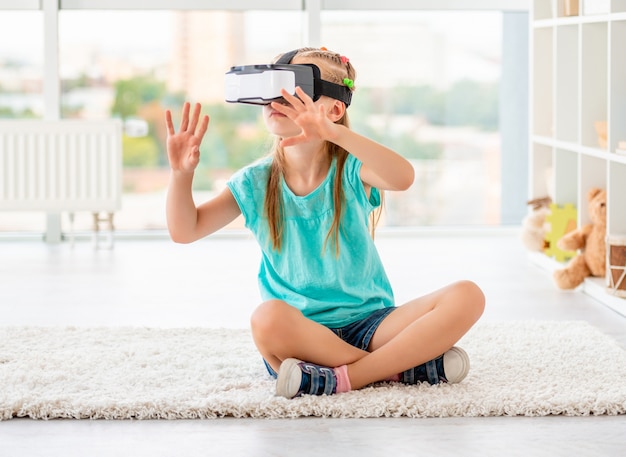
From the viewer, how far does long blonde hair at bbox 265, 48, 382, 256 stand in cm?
188

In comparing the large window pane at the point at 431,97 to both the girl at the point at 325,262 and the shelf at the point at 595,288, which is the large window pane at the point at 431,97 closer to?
the shelf at the point at 595,288

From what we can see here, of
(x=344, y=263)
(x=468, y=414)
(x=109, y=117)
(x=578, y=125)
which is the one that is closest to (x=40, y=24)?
(x=109, y=117)

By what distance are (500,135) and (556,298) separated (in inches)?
68.4

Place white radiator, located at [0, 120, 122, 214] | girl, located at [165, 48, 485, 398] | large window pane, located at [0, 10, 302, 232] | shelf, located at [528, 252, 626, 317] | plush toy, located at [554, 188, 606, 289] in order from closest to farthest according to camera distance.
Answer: girl, located at [165, 48, 485, 398] < shelf, located at [528, 252, 626, 317] < plush toy, located at [554, 188, 606, 289] < white radiator, located at [0, 120, 122, 214] < large window pane, located at [0, 10, 302, 232]

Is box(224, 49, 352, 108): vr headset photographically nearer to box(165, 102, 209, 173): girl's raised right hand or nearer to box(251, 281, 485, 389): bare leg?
box(165, 102, 209, 173): girl's raised right hand

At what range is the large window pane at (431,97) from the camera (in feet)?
14.3

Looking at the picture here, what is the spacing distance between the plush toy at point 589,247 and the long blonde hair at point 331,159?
1217mm

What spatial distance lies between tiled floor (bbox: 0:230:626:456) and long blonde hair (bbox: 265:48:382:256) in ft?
1.32

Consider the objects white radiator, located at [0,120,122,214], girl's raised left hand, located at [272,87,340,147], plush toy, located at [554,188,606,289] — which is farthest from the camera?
white radiator, located at [0,120,122,214]

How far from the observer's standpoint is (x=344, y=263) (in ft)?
6.24

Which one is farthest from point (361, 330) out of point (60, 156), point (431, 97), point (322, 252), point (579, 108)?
point (431, 97)

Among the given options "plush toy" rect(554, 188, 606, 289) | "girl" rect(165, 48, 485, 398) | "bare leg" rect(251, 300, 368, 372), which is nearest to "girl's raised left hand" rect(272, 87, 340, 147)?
Result: "girl" rect(165, 48, 485, 398)

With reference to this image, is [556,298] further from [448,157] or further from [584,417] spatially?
[448,157]

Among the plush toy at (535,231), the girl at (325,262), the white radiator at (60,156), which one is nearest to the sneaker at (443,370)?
the girl at (325,262)
